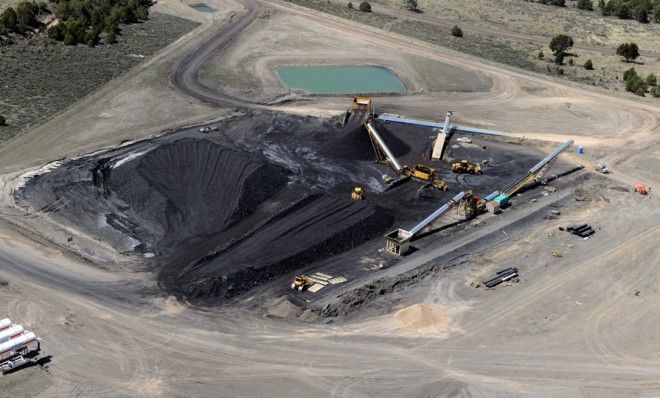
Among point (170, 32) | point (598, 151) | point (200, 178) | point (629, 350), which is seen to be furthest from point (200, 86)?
point (629, 350)

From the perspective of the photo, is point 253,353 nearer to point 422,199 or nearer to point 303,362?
point 303,362

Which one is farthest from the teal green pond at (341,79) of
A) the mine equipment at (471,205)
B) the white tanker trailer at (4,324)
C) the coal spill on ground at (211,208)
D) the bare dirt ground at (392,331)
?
the white tanker trailer at (4,324)

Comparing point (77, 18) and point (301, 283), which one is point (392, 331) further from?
point (77, 18)

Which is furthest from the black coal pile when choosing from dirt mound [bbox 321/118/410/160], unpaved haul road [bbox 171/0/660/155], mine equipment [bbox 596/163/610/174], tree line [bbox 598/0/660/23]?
tree line [bbox 598/0/660/23]

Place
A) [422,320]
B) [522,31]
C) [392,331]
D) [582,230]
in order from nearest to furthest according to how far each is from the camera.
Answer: [392,331]
[422,320]
[582,230]
[522,31]

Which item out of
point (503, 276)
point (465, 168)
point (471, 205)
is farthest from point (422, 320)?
point (465, 168)

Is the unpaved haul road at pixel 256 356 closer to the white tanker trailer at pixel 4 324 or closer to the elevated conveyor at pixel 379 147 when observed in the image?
the white tanker trailer at pixel 4 324

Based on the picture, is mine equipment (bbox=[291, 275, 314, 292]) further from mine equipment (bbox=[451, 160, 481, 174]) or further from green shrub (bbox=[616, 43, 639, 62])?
green shrub (bbox=[616, 43, 639, 62])

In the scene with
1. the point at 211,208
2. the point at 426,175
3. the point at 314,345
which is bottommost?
the point at 314,345
